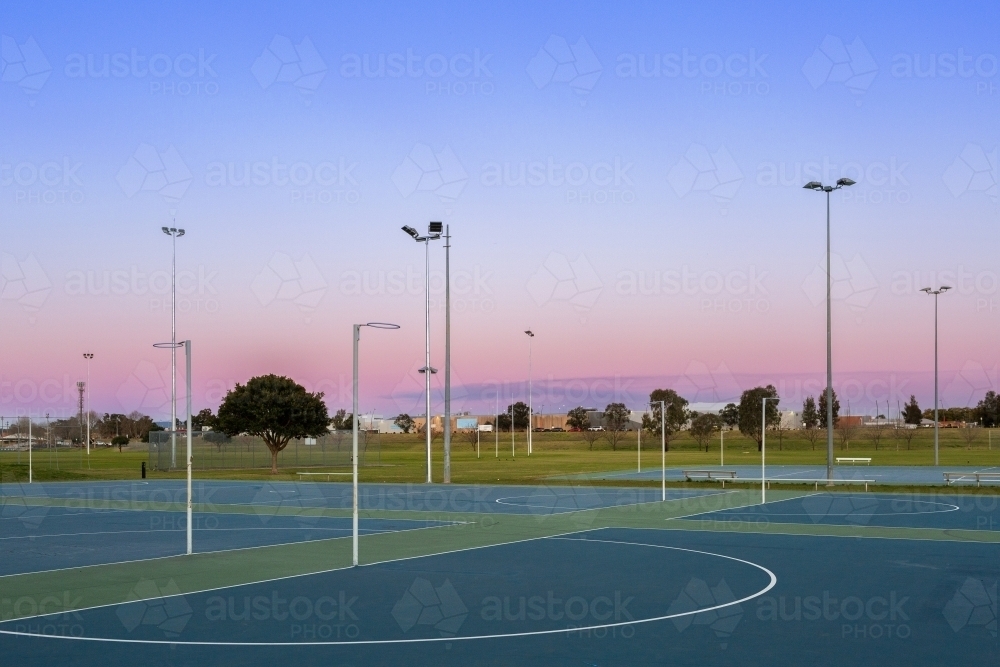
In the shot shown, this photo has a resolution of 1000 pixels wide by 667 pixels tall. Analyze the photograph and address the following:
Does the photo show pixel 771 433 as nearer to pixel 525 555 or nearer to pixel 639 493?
pixel 639 493

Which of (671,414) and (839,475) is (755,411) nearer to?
(671,414)

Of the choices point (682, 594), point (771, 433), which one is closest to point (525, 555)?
point (682, 594)

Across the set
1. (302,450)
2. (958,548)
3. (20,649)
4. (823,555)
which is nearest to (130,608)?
(20,649)

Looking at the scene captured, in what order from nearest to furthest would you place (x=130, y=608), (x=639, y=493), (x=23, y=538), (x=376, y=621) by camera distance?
(x=376, y=621), (x=130, y=608), (x=23, y=538), (x=639, y=493)

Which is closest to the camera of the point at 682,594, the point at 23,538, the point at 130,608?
the point at 130,608

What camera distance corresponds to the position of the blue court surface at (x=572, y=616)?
1200cm

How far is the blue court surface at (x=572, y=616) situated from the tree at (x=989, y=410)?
15342 centimetres

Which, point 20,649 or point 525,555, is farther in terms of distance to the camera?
point 525,555

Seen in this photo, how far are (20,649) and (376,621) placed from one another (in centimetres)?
419

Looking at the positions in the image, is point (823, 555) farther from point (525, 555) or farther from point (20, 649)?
point (20, 649)

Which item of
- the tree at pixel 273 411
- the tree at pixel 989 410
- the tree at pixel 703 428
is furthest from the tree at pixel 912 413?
the tree at pixel 273 411

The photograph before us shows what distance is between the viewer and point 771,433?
128250 millimetres

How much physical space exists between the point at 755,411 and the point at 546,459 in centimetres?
3760

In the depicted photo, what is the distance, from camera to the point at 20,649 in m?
12.4
